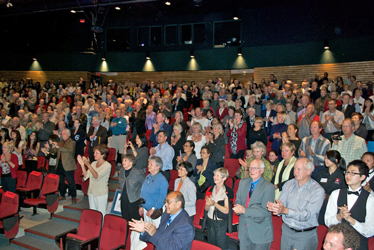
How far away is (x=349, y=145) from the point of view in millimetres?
4770

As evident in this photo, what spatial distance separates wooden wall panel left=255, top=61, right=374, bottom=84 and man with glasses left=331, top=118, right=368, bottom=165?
27.9ft

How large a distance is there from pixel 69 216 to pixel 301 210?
15.2 feet

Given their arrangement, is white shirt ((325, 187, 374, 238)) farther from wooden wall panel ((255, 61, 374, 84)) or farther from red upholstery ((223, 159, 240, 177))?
wooden wall panel ((255, 61, 374, 84))

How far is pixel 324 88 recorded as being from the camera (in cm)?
838

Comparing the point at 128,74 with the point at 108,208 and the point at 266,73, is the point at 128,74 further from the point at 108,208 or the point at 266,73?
the point at 108,208

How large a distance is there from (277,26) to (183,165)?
1153 cm

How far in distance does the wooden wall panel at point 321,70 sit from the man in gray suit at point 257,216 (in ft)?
35.8

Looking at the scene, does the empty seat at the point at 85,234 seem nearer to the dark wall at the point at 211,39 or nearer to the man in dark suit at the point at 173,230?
the man in dark suit at the point at 173,230

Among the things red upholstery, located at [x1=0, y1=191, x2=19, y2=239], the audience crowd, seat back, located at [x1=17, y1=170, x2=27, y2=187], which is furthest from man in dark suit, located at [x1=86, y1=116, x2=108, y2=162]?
red upholstery, located at [x1=0, y1=191, x2=19, y2=239]

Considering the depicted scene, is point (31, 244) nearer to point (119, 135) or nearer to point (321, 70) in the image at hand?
point (119, 135)

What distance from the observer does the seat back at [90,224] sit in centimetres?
417

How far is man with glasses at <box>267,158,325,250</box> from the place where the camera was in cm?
299

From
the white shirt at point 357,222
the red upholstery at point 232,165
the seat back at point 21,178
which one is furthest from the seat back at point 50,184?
the white shirt at point 357,222

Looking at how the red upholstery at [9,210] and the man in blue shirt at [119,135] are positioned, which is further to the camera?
the man in blue shirt at [119,135]
